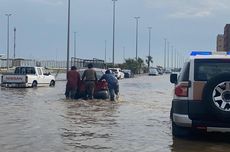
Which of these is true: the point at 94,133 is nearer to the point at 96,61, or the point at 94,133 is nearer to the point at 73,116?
A: the point at 73,116

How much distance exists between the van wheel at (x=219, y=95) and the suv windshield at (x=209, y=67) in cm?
48

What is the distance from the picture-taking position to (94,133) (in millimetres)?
12219

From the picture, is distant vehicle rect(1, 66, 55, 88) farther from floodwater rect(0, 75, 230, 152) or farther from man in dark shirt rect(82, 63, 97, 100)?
floodwater rect(0, 75, 230, 152)

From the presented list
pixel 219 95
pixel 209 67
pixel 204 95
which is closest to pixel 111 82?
pixel 209 67

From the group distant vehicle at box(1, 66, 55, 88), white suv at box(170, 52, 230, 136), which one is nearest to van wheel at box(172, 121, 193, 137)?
white suv at box(170, 52, 230, 136)

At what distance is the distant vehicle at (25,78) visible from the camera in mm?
36031

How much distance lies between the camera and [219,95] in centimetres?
1003

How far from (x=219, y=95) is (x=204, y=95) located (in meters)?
0.29

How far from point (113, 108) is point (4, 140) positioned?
9272mm

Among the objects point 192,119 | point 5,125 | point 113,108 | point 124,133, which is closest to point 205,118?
point 192,119

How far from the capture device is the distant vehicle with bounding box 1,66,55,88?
36031 mm

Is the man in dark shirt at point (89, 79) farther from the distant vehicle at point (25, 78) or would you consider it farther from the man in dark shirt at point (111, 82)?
the distant vehicle at point (25, 78)

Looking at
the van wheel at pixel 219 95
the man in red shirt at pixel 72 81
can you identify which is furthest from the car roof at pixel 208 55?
the man in red shirt at pixel 72 81

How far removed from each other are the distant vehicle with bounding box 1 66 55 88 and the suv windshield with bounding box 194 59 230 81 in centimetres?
2649
